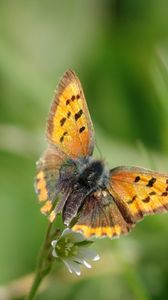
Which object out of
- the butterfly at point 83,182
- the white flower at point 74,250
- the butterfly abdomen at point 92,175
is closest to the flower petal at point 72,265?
the white flower at point 74,250

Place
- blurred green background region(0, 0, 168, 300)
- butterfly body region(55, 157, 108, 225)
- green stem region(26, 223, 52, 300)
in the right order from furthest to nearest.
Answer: blurred green background region(0, 0, 168, 300) → butterfly body region(55, 157, 108, 225) → green stem region(26, 223, 52, 300)

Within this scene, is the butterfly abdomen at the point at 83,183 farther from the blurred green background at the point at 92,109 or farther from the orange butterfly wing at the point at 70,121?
the blurred green background at the point at 92,109

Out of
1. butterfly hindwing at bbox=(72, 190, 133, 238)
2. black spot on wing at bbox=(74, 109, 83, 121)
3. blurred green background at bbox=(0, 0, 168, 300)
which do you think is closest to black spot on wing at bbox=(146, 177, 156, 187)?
butterfly hindwing at bbox=(72, 190, 133, 238)

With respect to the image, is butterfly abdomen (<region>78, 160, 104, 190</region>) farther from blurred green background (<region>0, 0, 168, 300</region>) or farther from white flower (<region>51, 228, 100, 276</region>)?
blurred green background (<region>0, 0, 168, 300</region>)

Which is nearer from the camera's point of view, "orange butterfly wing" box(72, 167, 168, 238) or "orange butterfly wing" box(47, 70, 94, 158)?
"orange butterfly wing" box(72, 167, 168, 238)

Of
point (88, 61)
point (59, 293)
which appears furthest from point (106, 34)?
point (59, 293)

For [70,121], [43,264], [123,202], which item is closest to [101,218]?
[123,202]

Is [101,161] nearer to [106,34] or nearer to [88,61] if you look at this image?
[88,61]
